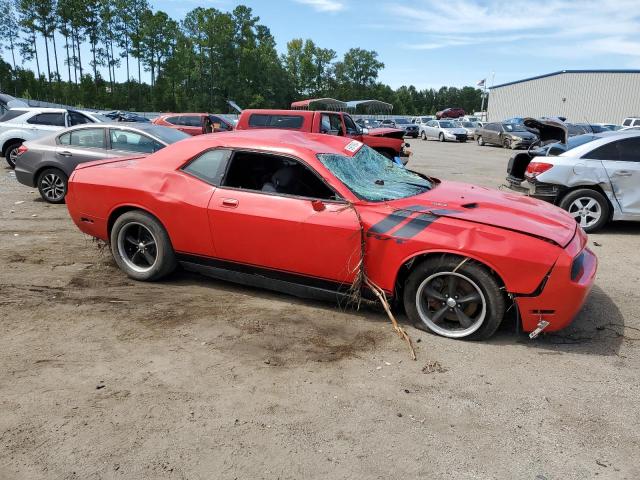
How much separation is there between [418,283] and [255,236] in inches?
56.2

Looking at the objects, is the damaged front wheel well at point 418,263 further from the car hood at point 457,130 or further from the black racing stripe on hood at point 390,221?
the car hood at point 457,130

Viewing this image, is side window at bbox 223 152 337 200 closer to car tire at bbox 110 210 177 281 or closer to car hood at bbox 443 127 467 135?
car tire at bbox 110 210 177 281

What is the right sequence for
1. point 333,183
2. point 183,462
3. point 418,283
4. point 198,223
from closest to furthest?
1. point 183,462
2. point 418,283
3. point 333,183
4. point 198,223

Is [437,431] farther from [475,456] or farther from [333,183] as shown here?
[333,183]

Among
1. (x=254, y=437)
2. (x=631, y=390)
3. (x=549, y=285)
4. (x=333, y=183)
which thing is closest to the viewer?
(x=254, y=437)

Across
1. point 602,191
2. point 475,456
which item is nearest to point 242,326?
point 475,456

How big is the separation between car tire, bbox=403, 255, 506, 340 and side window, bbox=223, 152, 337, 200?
102cm

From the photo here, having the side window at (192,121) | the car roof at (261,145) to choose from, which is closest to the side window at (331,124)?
the car roof at (261,145)

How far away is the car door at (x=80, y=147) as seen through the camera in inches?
331

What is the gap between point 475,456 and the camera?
8.40 feet

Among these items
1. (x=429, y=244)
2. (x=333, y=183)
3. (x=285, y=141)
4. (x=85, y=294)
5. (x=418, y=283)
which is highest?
(x=285, y=141)

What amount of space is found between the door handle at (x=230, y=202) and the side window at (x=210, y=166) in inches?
8.7

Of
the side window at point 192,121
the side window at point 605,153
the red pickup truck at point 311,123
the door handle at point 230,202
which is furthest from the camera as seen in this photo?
the side window at point 192,121

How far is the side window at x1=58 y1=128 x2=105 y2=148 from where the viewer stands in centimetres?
848
